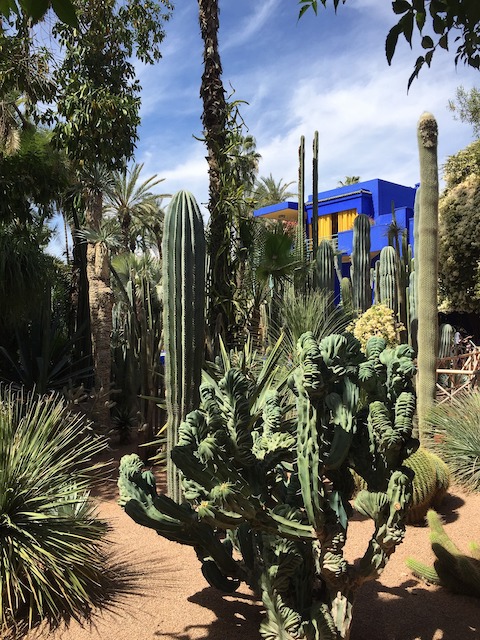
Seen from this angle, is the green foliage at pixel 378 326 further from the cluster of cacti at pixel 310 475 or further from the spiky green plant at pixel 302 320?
the cluster of cacti at pixel 310 475

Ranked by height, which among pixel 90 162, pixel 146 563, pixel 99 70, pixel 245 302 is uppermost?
pixel 99 70

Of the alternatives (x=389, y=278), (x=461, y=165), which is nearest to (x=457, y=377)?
(x=389, y=278)

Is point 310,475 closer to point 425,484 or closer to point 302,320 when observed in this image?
point 425,484

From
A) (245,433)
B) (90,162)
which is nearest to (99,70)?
(90,162)

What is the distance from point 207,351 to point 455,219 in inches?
392

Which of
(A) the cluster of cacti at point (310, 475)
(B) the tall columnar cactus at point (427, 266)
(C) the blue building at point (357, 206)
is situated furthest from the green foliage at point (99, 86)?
(C) the blue building at point (357, 206)

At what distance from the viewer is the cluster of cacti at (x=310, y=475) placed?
2541 millimetres

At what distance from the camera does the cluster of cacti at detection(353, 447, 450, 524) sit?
4875mm

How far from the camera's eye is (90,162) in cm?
878

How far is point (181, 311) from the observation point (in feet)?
17.6

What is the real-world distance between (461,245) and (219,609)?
505 inches

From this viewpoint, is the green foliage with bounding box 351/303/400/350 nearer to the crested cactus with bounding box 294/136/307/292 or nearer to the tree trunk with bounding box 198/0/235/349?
the crested cactus with bounding box 294/136/307/292

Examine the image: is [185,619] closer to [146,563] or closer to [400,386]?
[146,563]

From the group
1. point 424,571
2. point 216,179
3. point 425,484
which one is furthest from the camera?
point 216,179
